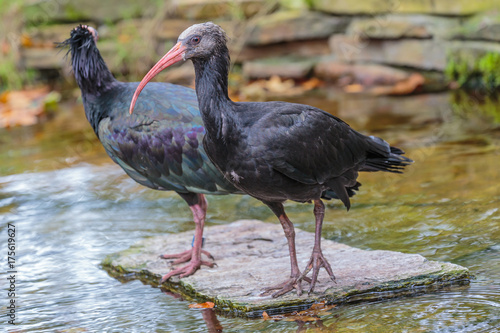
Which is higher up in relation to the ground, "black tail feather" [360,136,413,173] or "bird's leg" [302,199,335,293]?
"black tail feather" [360,136,413,173]

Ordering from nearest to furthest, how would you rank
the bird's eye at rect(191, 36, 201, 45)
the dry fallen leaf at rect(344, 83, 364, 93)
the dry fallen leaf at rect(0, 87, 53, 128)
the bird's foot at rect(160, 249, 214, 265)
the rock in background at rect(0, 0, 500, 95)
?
the bird's eye at rect(191, 36, 201, 45) → the bird's foot at rect(160, 249, 214, 265) → the rock in background at rect(0, 0, 500, 95) → the dry fallen leaf at rect(0, 87, 53, 128) → the dry fallen leaf at rect(344, 83, 364, 93)

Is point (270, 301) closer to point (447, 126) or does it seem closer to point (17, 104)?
point (447, 126)

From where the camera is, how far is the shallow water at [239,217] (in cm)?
390

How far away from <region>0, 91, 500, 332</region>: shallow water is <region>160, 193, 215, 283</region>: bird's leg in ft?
0.73

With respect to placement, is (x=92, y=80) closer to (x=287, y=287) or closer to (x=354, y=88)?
(x=287, y=287)

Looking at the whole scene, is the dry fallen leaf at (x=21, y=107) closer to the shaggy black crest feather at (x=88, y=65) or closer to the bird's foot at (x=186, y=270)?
the shaggy black crest feather at (x=88, y=65)

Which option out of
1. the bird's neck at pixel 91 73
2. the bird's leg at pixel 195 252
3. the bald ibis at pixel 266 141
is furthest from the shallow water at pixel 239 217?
the bird's neck at pixel 91 73

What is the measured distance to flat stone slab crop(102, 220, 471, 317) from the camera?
4.08 metres

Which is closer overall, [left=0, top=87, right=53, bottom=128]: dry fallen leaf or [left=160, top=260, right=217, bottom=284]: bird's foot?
[left=160, top=260, right=217, bottom=284]: bird's foot

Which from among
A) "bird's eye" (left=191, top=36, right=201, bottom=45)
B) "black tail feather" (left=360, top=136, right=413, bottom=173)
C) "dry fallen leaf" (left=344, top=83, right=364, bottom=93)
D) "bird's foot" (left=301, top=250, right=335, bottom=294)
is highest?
"dry fallen leaf" (left=344, top=83, right=364, bottom=93)

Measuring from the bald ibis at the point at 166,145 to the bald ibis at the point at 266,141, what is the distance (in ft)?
2.37

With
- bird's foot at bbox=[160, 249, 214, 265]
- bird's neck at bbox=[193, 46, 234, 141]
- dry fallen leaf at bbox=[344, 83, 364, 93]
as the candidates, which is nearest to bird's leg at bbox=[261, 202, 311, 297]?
bird's neck at bbox=[193, 46, 234, 141]

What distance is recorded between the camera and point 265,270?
4543mm

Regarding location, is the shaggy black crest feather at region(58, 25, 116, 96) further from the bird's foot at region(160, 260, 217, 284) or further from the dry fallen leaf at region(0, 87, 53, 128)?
the dry fallen leaf at region(0, 87, 53, 128)
